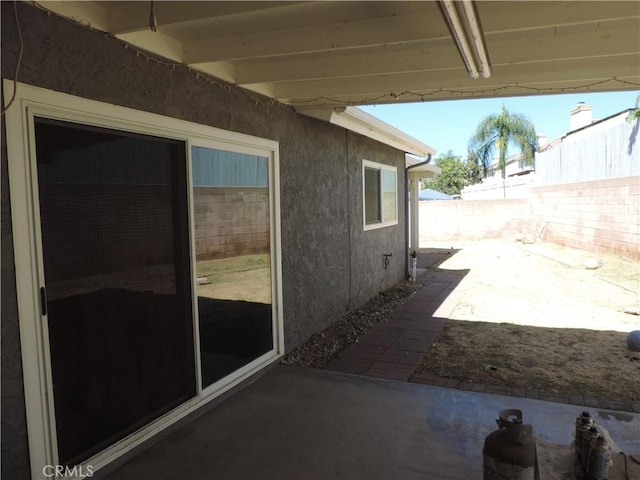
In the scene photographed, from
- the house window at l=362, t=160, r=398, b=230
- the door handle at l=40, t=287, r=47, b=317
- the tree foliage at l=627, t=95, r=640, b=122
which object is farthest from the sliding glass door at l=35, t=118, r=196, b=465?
the tree foliage at l=627, t=95, r=640, b=122

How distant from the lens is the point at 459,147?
45.1 metres

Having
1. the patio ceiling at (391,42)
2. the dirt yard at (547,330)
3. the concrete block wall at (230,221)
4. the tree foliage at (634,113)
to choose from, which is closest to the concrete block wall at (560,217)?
the dirt yard at (547,330)

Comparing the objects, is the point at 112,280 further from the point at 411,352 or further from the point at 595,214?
the point at 595,214

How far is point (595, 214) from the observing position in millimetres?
12359

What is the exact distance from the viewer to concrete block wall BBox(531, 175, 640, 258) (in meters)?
10.5

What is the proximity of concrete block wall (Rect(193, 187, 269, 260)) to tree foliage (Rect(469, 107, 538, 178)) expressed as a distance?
81.1 feet

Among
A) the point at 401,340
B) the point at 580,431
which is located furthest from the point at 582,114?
the point at 580,431

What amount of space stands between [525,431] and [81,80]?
2864mm

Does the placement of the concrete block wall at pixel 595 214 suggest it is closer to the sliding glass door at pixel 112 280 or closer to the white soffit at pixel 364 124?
the white soffit at pixel 364 124

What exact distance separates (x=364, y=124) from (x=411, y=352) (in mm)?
3222

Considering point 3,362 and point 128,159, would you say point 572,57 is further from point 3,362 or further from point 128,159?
point 3,362

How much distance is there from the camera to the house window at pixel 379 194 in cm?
766

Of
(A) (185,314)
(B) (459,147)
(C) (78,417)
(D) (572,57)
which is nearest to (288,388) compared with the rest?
(A) (185,314)

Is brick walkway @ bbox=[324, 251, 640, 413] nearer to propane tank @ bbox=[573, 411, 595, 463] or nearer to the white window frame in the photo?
propane tank @ bbox=[573, 411, 595, 463]
